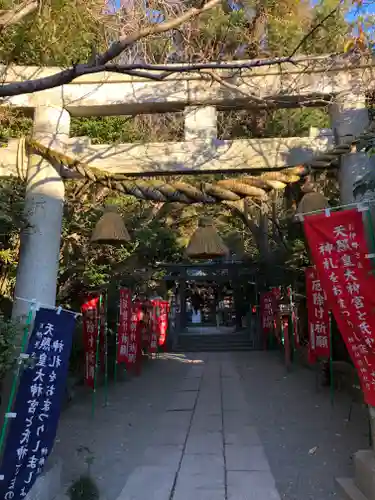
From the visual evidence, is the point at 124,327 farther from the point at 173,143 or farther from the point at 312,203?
the point at 312,203

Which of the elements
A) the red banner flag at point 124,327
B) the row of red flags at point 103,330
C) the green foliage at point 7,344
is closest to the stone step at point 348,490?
the green foliage at point 7,344

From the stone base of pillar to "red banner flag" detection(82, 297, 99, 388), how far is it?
192 inches

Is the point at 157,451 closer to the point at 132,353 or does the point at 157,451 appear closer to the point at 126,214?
the point at 132,353

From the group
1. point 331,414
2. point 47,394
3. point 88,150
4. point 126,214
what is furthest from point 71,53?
point 331,414

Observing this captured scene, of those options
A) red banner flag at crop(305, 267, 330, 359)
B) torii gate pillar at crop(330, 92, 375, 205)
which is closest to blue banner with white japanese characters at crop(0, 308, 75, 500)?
A: torii gate pillar at crop(330, 92, 375, 205)

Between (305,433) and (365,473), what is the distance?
8.09 ft

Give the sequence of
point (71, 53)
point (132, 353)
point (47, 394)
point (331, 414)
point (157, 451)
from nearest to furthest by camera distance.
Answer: point (47, 394)
point (157, 451)
point (331, 414)
point (71, 53)
point (132, 353)

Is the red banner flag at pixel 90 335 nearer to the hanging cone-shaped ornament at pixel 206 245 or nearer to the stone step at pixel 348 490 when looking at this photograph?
the hanging cone-shaped ornament at pixel 206 245

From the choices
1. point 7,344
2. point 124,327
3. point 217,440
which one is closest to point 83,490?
point 7,344

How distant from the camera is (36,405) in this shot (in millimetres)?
3930

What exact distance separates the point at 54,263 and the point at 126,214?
231 inches

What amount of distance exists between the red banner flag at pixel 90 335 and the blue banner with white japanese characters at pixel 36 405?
12.6 ft

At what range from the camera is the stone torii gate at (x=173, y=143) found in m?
5.42

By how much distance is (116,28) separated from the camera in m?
5.16
